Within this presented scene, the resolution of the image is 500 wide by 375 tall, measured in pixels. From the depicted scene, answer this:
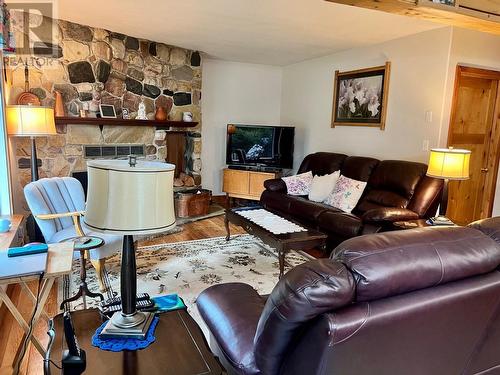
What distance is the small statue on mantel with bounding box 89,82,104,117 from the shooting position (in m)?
4.52

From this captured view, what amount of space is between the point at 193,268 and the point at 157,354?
219 cm

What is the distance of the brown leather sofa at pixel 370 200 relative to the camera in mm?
3518

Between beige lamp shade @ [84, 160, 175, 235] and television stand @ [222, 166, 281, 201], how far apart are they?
177 inches

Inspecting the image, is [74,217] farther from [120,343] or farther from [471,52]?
[471,52]

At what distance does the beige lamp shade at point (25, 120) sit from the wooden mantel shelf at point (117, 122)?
2.55 feet

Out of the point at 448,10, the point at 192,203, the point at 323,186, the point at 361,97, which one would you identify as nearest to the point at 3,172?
the point at 192,203

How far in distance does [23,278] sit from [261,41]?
12.9 feet

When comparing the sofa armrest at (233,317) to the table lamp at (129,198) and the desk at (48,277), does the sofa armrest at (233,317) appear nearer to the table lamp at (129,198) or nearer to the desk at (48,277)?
the table lamp at (129,198)

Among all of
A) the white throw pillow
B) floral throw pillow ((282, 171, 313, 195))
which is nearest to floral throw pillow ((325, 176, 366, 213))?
the white throw pillow

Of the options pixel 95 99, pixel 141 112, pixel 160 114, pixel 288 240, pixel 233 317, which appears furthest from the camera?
pixel 160 114

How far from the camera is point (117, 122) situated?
4637 millimetres

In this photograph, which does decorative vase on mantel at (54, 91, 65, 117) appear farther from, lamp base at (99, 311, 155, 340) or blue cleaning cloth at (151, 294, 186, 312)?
lamp base at (99, 311, 155, 340)

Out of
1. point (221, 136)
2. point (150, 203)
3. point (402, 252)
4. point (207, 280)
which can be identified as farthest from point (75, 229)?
point (221, 136)

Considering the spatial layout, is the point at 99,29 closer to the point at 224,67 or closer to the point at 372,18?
the point at 224,67
